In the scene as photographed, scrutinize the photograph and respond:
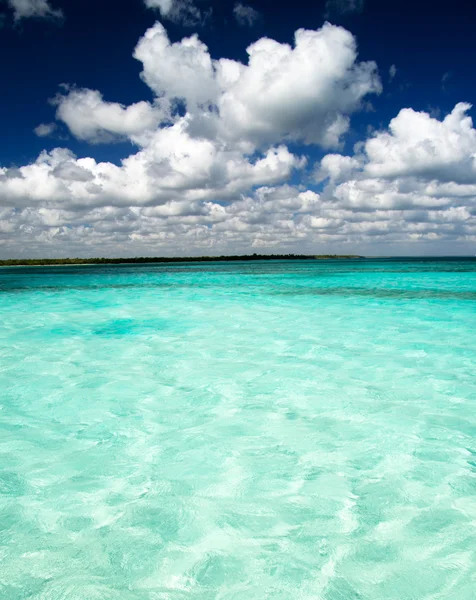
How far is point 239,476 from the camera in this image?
3.34 metres

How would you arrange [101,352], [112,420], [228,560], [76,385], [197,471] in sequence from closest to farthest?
[228,560], [197,471], [112,420], [76,385], [101,352]

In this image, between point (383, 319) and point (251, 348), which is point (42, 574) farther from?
point (383, 319)

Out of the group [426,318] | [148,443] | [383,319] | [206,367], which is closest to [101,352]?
[206,367]

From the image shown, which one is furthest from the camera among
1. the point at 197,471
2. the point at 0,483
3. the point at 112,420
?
the point at 112,420

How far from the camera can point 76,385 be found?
589 centimetres

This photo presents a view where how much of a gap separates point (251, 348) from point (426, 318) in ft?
21.0

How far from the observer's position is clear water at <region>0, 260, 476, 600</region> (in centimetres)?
229

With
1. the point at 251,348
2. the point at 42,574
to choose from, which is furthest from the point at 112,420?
the point at 251,348

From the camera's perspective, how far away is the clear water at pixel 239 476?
2285 millimetres

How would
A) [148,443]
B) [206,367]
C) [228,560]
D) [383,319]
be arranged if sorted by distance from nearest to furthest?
[228,560], [148,443], [206,367], [383,319]

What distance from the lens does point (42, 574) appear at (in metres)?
2.25

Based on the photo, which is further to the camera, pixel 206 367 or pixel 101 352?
pixel 101 352

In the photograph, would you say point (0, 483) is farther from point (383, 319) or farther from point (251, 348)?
point (383, 319)

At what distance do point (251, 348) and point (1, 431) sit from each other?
474 cm
